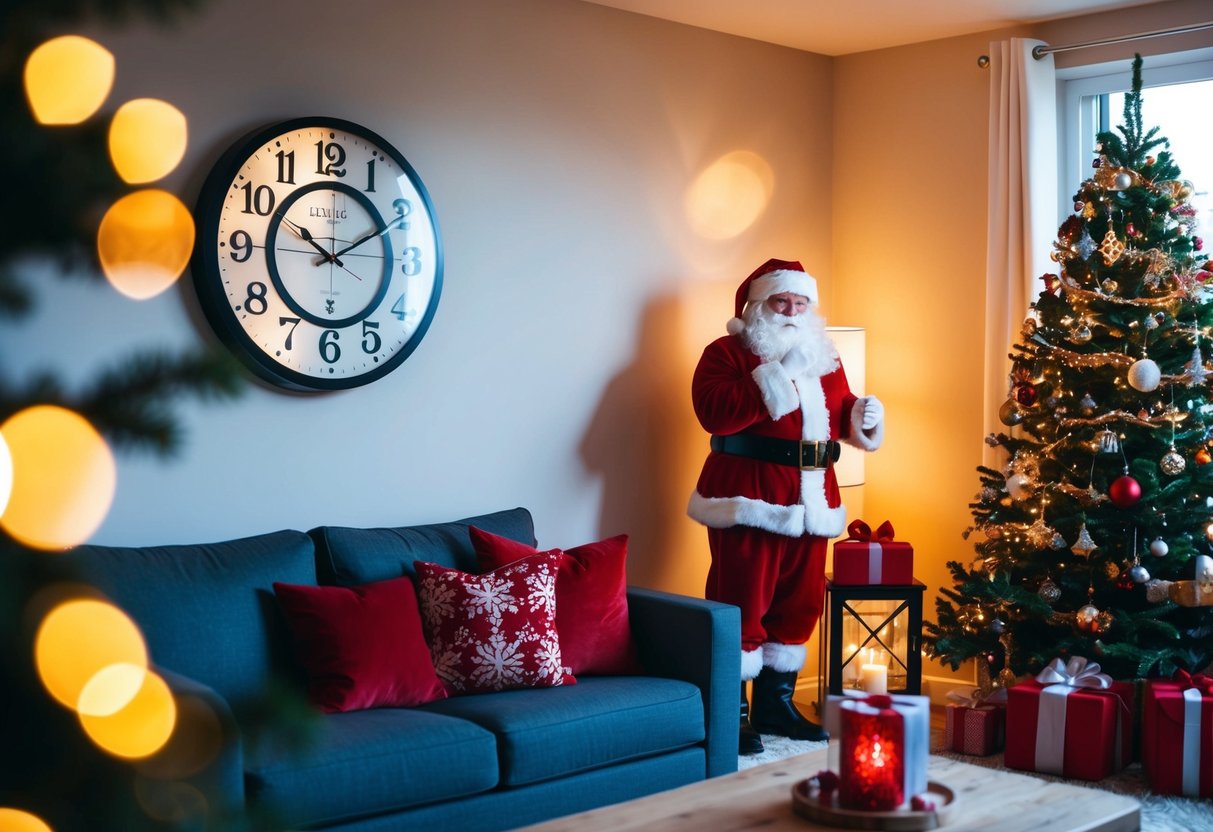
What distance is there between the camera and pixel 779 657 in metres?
4.29

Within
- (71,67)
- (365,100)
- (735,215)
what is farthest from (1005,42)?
(71,67)

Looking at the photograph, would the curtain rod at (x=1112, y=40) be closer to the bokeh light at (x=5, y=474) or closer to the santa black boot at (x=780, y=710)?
the santa black boot at (x=780, y=710)

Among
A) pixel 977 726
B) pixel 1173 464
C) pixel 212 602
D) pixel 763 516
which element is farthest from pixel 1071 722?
pixel 212 602

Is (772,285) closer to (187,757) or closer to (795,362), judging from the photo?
(795,362)

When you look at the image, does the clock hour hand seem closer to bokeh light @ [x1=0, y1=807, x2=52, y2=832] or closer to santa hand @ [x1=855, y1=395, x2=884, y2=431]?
santa hand @ [x1=855, y1=395, x2=884, y2=431]

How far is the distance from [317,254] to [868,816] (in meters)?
2.32

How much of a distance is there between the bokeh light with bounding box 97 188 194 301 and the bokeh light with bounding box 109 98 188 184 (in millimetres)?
12

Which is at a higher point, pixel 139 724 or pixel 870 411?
pixel 870 411

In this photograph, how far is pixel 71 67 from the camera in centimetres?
56

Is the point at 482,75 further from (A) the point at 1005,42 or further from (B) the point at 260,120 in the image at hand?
(A) the point at 1005,42

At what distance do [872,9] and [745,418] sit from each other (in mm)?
1653

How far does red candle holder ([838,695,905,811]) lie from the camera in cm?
238

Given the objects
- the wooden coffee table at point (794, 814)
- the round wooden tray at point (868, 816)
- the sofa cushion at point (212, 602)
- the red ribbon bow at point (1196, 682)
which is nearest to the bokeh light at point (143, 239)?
the wooden coffee table at point (794, 814)

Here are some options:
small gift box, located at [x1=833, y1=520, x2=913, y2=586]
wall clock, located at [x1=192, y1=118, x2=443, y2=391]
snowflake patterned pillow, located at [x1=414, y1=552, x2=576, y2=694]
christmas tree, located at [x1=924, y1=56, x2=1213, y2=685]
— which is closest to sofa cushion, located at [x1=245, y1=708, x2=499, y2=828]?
snowflake patterned pillow, located at [x1=414, y1=552, x2=576, y2=694]
